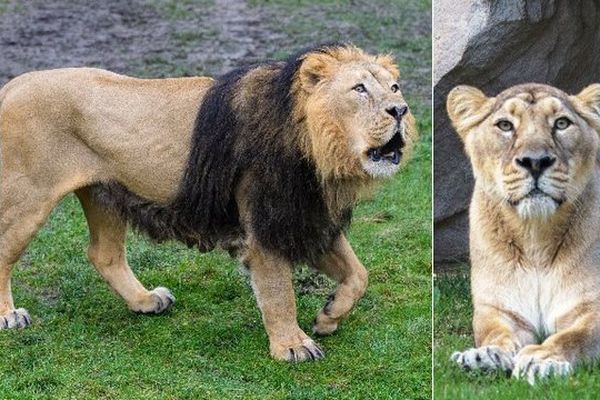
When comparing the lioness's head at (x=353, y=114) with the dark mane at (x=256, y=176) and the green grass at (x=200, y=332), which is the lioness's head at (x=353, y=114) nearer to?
the dark mane at (x=256, y=176)

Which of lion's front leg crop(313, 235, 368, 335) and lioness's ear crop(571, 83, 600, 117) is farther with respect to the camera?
lion's front leg crop(313, 235, 368, 335)

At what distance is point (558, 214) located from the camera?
3215 millimetres

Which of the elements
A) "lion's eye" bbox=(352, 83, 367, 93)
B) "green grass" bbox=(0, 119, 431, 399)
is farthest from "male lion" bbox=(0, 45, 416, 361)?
"green grass" bbox=(0, 119, 431, 399)

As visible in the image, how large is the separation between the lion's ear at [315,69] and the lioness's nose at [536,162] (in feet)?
9.16

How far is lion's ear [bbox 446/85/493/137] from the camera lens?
3.28 metres

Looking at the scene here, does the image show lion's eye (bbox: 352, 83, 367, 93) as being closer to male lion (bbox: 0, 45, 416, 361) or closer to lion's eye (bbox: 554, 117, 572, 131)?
male lion (bbox: 0, 45, 416, 361)

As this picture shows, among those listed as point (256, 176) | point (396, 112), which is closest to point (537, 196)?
point (396, 112)

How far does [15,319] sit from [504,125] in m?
4.14

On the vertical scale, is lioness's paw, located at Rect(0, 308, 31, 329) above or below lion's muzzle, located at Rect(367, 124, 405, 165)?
below

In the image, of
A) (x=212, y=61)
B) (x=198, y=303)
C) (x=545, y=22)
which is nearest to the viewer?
(x=545, y=22)

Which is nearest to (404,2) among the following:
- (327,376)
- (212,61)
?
(212,61)

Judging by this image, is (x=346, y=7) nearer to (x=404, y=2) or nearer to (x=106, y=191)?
(x=404, y=2)

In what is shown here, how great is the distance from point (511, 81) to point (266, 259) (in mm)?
2885

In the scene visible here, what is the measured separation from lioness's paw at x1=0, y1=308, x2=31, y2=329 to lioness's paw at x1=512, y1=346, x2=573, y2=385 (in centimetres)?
408
